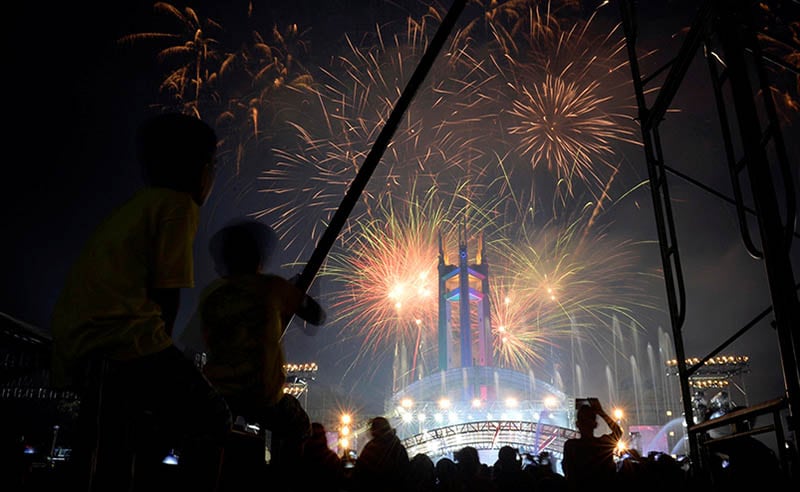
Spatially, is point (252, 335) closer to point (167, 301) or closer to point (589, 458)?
point (167, 301)

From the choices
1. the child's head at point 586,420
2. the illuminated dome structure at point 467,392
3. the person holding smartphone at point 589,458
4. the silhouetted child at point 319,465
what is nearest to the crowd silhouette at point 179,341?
the silhouetted child at point 319,465

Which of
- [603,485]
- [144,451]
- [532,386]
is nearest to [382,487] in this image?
[603,485]

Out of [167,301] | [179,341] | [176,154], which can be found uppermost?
[176,154]

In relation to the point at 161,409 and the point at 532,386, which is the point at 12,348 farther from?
the point at 532,386

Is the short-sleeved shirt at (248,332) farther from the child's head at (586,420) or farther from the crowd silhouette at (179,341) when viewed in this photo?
the child's head at (586,420)

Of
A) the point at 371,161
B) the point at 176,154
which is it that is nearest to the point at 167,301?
the point at 176,154

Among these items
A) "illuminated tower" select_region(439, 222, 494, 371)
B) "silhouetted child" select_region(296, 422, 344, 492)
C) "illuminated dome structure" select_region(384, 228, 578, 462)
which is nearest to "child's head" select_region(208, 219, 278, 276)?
"silhouetted child" select_region(296, 422, 344, 492)

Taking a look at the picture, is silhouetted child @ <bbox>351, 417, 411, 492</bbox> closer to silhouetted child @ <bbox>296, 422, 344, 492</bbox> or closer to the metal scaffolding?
silhouetted child @ <bbox>296, 422, 344, 492</bbox>

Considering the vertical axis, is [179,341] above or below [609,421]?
above
